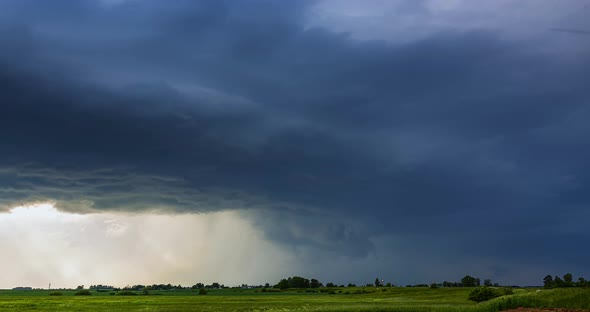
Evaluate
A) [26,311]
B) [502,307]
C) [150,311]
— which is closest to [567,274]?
[502,307]

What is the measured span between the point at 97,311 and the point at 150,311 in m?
9.06

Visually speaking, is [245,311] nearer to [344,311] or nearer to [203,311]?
[203,311]

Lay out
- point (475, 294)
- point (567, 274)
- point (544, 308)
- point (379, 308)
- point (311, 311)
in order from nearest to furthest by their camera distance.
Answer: point (544, 308) < point (379, 308) < point (311, 311) < point (475, 294) < point (567, 274)

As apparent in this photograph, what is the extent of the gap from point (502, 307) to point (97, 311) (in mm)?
60688

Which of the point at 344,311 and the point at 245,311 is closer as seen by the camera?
the point at 344,311

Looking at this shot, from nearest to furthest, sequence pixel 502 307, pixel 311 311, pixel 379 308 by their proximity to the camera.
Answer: pixel 502 307, pixel 379 308, pixel 311 311

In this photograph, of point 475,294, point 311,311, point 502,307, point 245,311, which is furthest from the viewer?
point 475,294

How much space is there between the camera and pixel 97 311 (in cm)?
7050

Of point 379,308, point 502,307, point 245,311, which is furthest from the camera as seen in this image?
point 245,311

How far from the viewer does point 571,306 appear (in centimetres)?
4266

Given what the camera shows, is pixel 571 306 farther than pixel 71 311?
No

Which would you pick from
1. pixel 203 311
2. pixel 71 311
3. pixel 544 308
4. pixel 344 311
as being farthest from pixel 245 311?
pixel 544 308

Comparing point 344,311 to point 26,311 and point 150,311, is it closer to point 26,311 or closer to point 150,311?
point 150,311

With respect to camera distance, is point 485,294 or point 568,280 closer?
point 485,294
